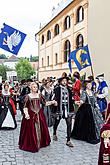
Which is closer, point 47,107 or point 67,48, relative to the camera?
point 47,107

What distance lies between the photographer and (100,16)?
16.1 m

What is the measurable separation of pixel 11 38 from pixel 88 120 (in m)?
6.14

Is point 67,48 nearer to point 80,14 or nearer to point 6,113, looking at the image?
point 80,14

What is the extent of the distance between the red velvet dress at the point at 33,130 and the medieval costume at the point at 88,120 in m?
1.27

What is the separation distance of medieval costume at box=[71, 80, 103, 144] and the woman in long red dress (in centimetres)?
125

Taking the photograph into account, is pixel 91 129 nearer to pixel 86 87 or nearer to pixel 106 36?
pixel 86 87

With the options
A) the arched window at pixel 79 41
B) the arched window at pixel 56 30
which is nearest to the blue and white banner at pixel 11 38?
the arched window at pixel 79 41

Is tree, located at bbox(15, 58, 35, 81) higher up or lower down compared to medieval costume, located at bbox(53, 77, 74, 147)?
higher up

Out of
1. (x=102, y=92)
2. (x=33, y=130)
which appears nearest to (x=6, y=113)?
(x=33, y=130)

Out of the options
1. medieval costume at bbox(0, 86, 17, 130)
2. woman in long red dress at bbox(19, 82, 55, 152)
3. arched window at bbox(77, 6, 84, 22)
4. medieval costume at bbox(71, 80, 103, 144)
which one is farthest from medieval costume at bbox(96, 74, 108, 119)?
arched window at bbox(77, 6, 84, 22)

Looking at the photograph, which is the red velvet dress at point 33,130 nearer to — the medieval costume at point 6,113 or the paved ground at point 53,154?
the paved ground at point 53,154

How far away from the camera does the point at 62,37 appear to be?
31.6 metres

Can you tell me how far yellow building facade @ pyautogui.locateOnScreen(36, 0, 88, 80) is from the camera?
25.6 m

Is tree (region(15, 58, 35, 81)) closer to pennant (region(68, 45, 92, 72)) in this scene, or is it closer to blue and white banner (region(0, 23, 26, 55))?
blue and white banner (region(0, 23, 26, 55))
